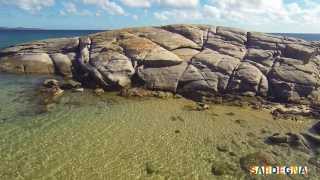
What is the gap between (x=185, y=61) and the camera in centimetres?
4322

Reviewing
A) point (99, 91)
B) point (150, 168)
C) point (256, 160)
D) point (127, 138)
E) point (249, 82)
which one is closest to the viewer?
point (150, 168)

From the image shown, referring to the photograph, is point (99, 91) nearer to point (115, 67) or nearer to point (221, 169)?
point (115, 67)

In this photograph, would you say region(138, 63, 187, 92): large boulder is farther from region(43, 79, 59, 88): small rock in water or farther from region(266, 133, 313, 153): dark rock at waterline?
region(266, 133, 313, 153): dark rock at waterline

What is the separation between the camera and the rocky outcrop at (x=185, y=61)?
130ft

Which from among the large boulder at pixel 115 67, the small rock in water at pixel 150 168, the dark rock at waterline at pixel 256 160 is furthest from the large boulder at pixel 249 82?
the small rock in water at pixel 150 168

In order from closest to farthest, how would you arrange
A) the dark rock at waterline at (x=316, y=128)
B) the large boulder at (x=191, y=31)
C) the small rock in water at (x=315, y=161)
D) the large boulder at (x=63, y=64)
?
the small rock in water at (x=315, y=161) < the dark rock at waterline at (x=316, y=128) < the large boulder at (x=63, y=64) < the large boulder at (x=191, y=31)

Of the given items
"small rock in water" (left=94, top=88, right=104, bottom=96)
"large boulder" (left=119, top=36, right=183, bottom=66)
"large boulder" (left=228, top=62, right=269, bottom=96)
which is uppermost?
"large boulder" (left=119, top=36, right=183, bottom=66)

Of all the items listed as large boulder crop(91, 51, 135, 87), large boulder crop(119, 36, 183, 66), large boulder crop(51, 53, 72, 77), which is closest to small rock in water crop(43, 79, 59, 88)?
large boulder crop(91, 51, 135, 87)

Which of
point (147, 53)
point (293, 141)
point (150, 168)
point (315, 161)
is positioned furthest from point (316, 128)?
point (147, 53)

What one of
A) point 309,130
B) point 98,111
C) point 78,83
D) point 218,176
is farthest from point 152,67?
point 218,176

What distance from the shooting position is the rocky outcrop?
130 ft

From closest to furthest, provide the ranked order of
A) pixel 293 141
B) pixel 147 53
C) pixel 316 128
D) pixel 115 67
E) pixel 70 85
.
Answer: pixel 293 141
pixel 316 128
pixel 70 85
pixel 115 67
pixel 147 53

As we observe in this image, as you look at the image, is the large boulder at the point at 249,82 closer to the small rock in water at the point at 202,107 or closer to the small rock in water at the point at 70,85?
the small rock in water at the point at 202,107

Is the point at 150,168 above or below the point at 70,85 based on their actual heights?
below
